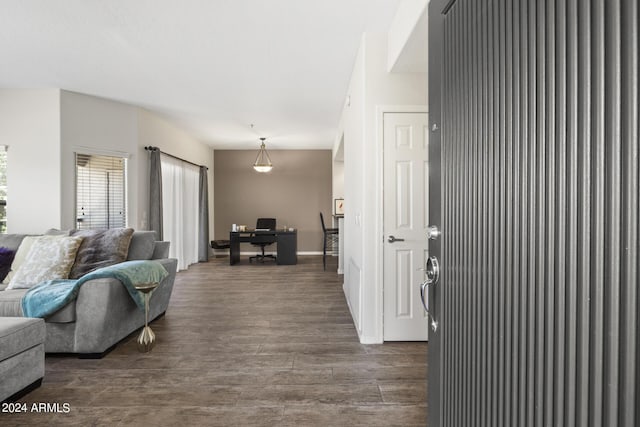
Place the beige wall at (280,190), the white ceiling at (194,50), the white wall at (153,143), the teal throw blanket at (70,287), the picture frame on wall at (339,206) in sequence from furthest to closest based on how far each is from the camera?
the beige wall at (280,190), the picture frame on wall at (339,206), the white wall at (153,143), the white ceiling at (194,50), the teal throw blanket at (70,287)

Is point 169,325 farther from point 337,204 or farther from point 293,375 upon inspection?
point 337,204

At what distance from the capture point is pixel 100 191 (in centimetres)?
508

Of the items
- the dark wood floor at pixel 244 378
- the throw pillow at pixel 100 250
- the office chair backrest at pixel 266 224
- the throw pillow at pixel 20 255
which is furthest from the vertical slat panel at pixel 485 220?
the office chair backrest at pixel 266 224

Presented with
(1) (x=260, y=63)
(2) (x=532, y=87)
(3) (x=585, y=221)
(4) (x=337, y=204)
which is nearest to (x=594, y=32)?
(2) (x=532, y=87)

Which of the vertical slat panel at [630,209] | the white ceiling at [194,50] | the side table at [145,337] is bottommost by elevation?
the side table at [145,337]

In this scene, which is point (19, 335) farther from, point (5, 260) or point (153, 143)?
point (153, 143)

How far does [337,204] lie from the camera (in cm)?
879

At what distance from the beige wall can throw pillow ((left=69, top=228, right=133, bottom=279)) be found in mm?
5608

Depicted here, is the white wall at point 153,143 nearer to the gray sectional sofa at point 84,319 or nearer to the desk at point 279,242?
the desk at point 279,242

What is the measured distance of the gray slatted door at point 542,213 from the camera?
52 centimetres

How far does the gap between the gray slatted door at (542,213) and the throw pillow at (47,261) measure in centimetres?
339

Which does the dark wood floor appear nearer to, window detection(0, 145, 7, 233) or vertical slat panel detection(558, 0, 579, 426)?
vertical slat panel detection(558, 0, 579, 426)

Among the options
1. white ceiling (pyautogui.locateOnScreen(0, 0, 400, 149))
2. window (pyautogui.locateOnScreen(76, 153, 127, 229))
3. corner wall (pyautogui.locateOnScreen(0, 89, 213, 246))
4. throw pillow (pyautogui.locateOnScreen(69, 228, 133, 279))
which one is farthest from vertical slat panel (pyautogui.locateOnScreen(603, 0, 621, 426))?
window (pyautogui.locateOnScreen(76, 153, 127, 229))

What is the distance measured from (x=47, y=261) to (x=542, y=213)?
12.5 ft
